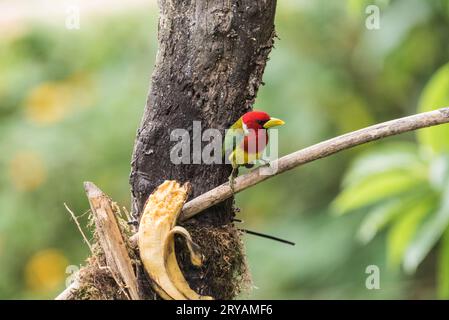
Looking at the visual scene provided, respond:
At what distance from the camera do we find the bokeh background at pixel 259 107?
4.90 metres

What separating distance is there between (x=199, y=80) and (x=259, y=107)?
3014 millimetres

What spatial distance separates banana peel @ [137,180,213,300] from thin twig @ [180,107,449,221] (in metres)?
0.06

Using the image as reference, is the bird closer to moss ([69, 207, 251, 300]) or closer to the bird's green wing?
the bird's green wing

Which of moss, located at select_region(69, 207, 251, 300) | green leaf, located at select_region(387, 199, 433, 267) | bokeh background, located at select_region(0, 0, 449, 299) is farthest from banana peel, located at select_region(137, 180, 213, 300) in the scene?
bokeh background, located at select_region(0, 0, 449, 299)

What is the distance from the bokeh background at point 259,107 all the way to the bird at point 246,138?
8.48 feet

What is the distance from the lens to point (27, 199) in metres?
4.92

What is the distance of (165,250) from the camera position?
190cm

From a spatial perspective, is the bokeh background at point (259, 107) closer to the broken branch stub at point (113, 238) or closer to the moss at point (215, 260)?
the moss at point (215, 260)

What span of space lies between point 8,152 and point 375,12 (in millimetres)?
2774

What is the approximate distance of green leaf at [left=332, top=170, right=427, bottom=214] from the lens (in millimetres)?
3164

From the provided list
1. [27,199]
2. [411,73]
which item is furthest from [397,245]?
[27,199]

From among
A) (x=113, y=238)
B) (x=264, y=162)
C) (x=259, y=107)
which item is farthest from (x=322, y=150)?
(x=259, y=107)
